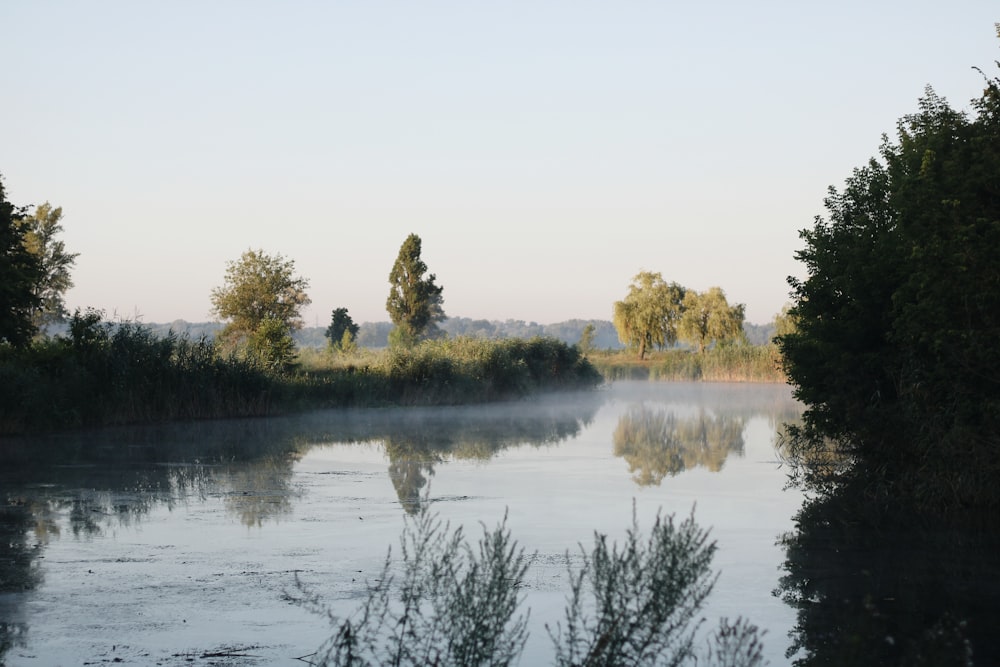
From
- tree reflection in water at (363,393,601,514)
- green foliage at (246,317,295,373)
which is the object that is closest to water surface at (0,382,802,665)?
tree reflection in water at (363,393,601,514)

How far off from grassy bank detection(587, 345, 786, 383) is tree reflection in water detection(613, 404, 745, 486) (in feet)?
63.3

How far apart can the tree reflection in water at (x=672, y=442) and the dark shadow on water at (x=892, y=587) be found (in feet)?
Result: 15.8

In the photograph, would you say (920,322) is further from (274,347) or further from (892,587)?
(274,347)

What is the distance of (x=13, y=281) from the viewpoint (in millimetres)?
22656

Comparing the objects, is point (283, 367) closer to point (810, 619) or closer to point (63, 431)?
point (63, 431)

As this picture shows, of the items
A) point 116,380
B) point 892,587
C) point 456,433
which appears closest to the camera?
point 892,587

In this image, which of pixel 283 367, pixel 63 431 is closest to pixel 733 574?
pixel 63 431

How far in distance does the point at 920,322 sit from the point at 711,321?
7037 cm

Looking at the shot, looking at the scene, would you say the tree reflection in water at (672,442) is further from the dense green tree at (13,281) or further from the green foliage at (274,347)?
the dense green tree at (13,281)

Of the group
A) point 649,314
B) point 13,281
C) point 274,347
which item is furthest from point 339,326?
point 13,281

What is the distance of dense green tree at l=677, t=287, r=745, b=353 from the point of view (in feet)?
274

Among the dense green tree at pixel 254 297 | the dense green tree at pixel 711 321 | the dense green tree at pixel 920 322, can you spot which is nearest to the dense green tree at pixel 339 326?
the dense green tree at pixel 254 297

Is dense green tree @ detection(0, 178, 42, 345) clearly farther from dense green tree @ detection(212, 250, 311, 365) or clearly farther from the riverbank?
dense green tree @ detection(212, 250, 311, 365)

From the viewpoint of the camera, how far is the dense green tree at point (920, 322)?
42.4 ft
